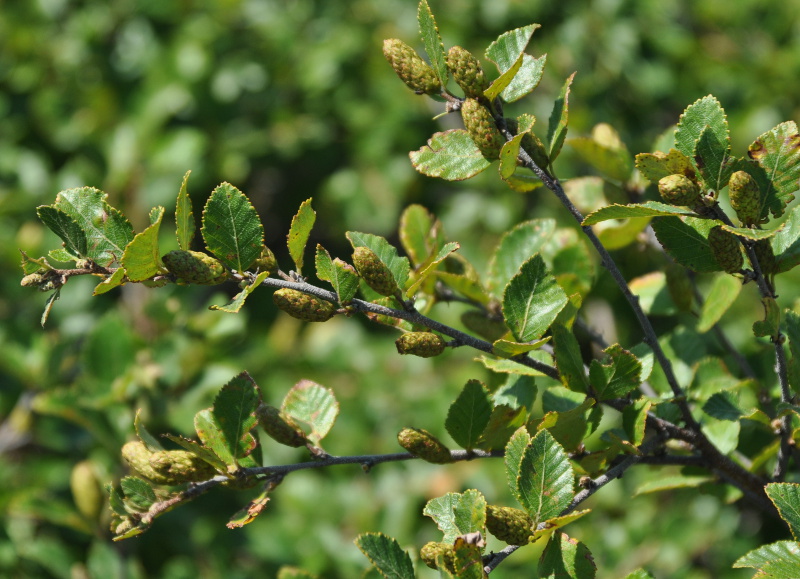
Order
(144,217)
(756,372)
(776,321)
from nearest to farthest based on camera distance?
(776,321) → (756,372) → (144,217)

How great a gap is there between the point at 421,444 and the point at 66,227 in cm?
37

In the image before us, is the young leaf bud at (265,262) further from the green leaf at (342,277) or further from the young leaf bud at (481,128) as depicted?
the young leaf bud at (481,128)

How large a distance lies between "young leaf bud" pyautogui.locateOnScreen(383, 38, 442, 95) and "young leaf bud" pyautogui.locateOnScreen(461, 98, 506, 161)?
4 cm

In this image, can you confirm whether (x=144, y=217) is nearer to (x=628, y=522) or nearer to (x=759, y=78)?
(x=628, y=522)

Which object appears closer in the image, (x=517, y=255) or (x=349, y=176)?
(x=517, y=255)

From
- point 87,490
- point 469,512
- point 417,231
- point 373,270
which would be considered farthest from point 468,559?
point 87,490

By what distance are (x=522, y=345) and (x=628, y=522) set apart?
1021mm

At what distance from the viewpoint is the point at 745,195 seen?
658 millimetres

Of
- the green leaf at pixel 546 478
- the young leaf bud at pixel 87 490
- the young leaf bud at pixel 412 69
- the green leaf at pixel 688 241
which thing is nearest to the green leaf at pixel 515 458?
the green leaf at pixel 546 478

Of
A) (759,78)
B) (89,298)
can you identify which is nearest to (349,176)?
(89,298)

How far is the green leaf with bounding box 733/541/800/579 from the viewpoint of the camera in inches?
25.2

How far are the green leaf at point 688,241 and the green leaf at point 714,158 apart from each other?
43mm

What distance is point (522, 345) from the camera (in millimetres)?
713

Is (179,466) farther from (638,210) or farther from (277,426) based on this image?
(638,210)
